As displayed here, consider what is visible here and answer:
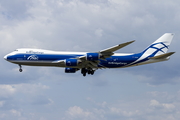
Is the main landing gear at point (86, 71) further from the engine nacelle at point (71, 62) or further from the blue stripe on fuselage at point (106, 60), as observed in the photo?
the engine nacelle at point (71, 62)

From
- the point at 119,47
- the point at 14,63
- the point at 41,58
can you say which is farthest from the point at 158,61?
the point at 14,63

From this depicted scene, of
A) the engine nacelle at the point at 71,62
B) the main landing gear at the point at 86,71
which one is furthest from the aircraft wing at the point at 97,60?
the main landing gear at the point at 86,71

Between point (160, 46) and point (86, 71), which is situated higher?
point (160, 46)

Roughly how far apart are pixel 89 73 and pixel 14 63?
16.5m

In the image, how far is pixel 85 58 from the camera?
2650 inches

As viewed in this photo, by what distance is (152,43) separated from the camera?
78.6 meters

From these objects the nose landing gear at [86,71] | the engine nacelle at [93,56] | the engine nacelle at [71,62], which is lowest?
the nose landing gear at [86,71]

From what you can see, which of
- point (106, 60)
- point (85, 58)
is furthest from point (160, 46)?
point (85, 58)

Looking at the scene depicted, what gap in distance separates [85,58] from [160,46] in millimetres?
20713

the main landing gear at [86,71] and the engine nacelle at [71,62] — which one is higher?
the engine nacelle at [71,62]

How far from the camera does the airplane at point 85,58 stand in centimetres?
6700

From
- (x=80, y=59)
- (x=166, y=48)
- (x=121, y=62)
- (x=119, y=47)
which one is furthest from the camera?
(x=166, y=48)

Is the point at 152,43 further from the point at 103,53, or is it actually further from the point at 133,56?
the point at 103,53

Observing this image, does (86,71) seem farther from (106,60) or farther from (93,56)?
(93,56)
